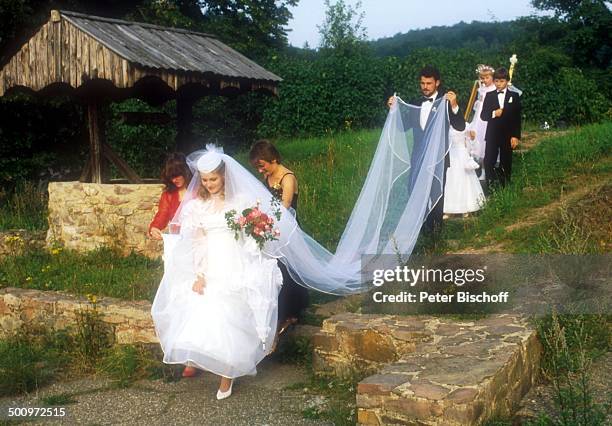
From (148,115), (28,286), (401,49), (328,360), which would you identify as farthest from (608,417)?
(401,49)

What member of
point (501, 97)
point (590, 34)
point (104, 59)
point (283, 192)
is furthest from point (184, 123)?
point (590, 34)

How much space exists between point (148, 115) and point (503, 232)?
5.43 meters

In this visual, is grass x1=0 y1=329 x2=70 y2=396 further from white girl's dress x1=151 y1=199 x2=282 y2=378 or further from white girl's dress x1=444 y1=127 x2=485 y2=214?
white girl's dress x1=444 y1=127 x2=485 y2=214

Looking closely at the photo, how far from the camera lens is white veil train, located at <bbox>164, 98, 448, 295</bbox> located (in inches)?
275

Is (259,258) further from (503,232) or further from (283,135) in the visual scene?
(283,135)

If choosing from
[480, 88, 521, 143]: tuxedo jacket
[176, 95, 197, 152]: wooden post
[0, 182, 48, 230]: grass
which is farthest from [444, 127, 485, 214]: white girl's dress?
[0, 182, 48, 230]: grass

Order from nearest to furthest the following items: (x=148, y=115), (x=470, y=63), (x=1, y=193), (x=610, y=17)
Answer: (x=148, y=115) < (x=1, y=193) < (x=470, y=63) < (x=610, y=17)

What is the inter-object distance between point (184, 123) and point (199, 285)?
5.97 m

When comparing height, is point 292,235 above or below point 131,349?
above

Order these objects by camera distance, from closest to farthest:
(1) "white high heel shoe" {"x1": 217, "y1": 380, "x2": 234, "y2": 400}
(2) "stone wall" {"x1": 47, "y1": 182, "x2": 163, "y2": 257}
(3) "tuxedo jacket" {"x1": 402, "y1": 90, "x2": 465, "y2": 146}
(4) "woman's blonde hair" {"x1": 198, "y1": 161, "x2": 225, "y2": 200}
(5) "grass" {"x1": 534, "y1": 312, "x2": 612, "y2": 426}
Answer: (5) "grass" {"x1": 534, "y1": 312, "x2": 612, "y2": 426} → (1) "white high heel shoe" {"x1": 217, "y1": 380, "x2": 234, "y2": 400} → (4) "woman's blonde hair" {"x1": 198, "y1": 161, "x2": 225, "y2": 200} → (3) "tuxedo jacket" {"x1": 402, "y1": 90, "x2": 465, "y2": 146} → (2) "stone wall" {"x1": 47, "y1": 182, "x2": 163, "y2": 257}

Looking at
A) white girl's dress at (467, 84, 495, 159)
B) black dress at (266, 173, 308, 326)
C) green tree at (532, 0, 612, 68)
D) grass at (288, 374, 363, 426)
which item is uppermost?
green tree at (532, 0, 612, 68)

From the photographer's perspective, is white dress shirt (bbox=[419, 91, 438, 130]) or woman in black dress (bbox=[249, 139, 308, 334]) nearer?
woman in black dress (bbox=[249, 139, 308, 334])

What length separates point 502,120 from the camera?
1052cm

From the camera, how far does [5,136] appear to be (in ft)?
50.0
